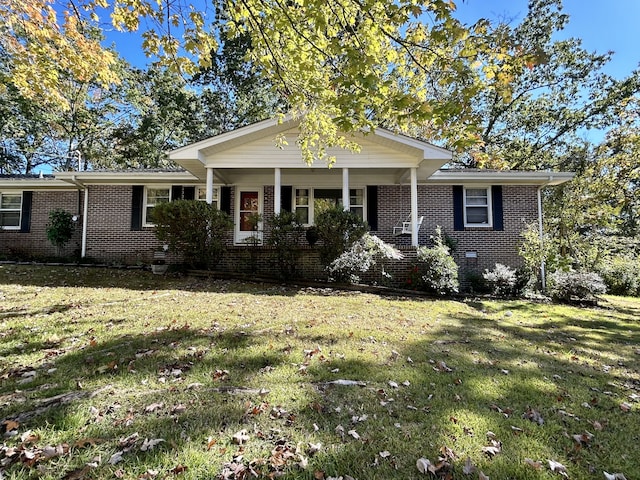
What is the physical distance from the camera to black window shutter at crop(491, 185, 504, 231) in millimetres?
11859

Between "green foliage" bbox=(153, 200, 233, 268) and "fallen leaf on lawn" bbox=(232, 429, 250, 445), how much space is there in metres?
7.71

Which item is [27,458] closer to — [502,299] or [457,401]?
[457,401]

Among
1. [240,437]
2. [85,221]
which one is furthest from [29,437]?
[85,221]

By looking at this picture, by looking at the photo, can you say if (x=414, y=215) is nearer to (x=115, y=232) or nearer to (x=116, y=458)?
(x=116, y=458)

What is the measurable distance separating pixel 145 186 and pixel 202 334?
981 centimetres

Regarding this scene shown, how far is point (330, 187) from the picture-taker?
12555mm

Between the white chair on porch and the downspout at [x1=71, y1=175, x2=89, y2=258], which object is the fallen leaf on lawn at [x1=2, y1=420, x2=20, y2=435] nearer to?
the white chair on porch

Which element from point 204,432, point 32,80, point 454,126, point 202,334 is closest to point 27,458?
point 204,432

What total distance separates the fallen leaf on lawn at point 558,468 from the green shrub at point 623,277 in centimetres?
1447

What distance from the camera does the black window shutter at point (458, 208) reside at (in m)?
11.9

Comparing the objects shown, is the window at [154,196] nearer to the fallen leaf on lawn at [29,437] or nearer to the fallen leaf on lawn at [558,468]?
the fallen leaf on lawn at [29,437]

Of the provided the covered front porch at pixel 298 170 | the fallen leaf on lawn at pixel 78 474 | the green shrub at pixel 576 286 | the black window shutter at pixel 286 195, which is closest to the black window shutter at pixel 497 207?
the covered front porch at pixel 298 170

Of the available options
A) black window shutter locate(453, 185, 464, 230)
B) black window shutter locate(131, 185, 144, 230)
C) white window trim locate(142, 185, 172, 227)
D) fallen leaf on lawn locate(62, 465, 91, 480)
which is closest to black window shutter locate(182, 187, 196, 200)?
white window trim locate(142, 185, 172, 227)

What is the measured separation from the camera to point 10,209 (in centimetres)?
1300
